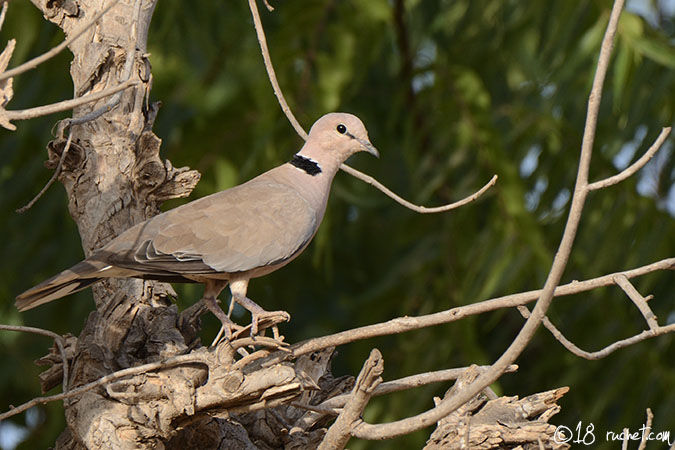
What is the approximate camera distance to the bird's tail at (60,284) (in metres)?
2.97

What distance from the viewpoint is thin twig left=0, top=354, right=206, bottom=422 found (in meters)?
2.68

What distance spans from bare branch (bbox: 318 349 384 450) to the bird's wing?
74 cm

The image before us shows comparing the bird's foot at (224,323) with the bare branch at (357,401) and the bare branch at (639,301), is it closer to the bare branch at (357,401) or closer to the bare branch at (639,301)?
the bare branch at (357,401)

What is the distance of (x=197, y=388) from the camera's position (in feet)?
9.38

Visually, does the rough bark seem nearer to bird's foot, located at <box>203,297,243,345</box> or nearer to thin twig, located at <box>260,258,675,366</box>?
thin twig, located at <box>260,258,675,366</box>

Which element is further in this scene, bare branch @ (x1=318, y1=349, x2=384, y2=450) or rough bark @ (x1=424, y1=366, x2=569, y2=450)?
rough bark @ (x1=424, y1=366, x2=569, y2=450)

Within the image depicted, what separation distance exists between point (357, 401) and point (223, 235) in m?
0.92

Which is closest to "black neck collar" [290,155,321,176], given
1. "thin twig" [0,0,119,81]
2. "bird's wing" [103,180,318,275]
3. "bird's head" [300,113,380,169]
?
"bird's head" [300,113,380,169]

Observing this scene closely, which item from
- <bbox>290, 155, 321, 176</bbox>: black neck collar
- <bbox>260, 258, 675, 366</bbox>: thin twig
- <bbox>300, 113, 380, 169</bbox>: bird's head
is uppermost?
<bbox>300, 113, 380, 169</bbox>: bird's head

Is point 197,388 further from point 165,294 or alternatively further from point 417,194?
point 417,194

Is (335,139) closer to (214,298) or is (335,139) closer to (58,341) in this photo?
(214,298)

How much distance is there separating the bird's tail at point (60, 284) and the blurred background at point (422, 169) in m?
2.02

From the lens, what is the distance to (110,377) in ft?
8.93

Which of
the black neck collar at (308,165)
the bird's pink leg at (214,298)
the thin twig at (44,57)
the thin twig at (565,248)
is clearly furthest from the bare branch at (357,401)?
the black neck collar at (308,165)
